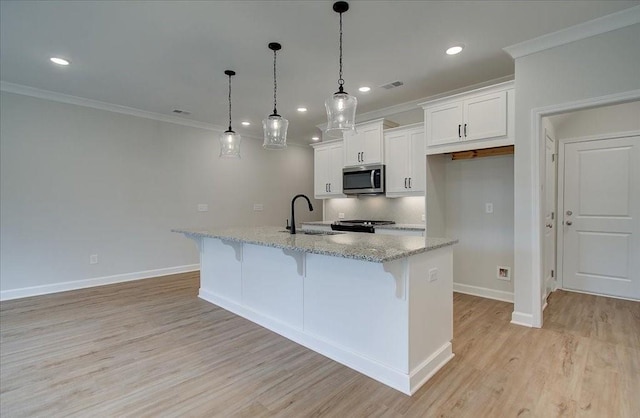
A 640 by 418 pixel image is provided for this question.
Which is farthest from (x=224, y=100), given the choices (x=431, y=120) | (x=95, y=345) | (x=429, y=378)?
(x=429, y=378)

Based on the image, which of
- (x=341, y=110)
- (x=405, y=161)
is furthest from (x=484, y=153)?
(x=341, y=110)

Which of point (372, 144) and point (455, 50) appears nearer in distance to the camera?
point (455, 50)

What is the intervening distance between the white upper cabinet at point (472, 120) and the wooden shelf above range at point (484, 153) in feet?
1.22

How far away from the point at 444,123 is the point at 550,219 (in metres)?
1.86

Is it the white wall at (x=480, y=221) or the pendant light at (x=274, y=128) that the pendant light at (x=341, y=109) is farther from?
the white wall at (x=480, y=221)

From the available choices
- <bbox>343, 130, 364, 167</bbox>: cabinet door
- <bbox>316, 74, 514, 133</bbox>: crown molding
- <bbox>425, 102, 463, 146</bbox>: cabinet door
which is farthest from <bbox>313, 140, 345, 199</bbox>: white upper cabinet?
<bbox>425, 102, 463, 146</bbox>: cabinet door

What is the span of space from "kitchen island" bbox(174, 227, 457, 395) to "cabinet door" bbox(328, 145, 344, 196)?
2513 mm

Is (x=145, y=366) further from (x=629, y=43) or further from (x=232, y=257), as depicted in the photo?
(x=629, y=43)

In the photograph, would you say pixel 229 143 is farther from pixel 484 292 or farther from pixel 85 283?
pixel 484 292

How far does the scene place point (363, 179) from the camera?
4836 millimetres

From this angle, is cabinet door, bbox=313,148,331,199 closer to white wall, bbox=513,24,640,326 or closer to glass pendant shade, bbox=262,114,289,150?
glass pendant shade, bbox=262,114,289,150

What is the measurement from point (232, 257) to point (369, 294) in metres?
1.85

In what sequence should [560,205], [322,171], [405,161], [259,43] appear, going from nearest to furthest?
[259,43] < [560,205] < [405,161] < [322,171]

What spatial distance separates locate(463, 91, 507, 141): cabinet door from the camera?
10.7 ft
